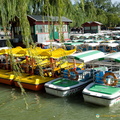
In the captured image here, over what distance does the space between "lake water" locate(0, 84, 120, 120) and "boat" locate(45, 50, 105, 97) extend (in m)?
0.42

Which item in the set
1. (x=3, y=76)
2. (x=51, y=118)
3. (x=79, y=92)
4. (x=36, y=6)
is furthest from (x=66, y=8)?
(x=3, y=76)

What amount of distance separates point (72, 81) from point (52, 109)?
118 inches

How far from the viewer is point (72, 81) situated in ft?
41.6

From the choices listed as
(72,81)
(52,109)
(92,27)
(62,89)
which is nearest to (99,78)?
(72,81)

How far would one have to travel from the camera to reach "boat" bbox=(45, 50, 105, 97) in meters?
11.6

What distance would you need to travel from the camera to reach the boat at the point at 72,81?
11633mm

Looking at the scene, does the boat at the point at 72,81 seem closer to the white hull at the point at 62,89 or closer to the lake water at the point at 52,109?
the white hull at the point at 62,89

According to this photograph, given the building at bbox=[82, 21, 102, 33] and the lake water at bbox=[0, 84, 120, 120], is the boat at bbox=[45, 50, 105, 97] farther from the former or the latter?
the building at bbox=[82, 21, 102, 33]

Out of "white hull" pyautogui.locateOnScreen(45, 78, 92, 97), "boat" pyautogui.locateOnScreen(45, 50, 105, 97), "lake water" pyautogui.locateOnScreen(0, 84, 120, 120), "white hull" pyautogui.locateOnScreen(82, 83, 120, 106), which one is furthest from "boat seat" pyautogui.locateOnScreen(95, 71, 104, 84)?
"lake water" pyautogui.locateOnScreen(0, 84, 120, 120)

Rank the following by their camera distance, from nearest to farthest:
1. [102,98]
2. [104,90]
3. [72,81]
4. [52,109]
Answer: [102,98] < [52,109] < [104,90] < [72,81]

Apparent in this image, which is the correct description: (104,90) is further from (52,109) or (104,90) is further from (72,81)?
(52,109)

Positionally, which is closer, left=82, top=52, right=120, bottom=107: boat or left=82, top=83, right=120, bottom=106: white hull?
left=82, top=83, right=120, bottom=106: white hull

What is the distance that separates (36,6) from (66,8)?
1583 mm

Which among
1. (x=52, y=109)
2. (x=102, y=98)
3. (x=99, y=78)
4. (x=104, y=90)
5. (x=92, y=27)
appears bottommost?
(x=52, y=109)
